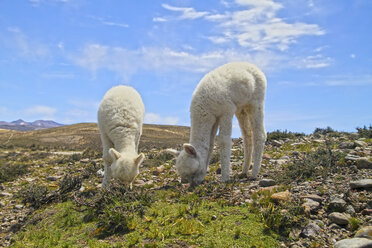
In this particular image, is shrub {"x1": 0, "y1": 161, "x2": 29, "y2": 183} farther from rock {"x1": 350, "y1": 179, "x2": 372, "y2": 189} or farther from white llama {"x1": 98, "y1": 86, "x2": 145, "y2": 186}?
rock {"x1": 350, "y1": 179, "x2": 372, "y2": 189}

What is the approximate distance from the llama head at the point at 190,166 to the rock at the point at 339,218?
382 centimetres

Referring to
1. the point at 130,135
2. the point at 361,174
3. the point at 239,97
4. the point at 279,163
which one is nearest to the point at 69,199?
the point at 130,135

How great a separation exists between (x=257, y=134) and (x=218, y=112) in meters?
1.88

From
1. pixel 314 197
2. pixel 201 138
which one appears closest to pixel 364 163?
pixel 314 197

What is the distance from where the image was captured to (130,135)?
927cm

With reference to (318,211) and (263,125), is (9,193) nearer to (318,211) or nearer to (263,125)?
(263,125)

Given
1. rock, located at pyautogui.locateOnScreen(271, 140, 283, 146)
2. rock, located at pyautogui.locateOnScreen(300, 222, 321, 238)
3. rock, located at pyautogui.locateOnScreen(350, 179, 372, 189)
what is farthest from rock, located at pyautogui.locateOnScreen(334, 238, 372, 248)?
rock, located at pyautogui.locateOnScreen(271, 140, 283, 146)

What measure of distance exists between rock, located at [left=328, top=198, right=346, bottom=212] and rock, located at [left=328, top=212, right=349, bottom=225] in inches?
14.1

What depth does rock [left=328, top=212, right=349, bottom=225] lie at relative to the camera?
555 centimetres

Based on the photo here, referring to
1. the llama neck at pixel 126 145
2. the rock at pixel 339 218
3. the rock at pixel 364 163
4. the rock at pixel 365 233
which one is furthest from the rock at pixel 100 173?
the rock at pixel 365 233

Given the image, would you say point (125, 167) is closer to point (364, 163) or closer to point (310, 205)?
point (310, 205)

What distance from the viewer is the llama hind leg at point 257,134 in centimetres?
984

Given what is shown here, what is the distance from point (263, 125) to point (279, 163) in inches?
102

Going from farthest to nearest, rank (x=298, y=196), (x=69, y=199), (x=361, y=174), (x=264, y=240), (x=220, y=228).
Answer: (x=69, y=199) → (x=361, y=174) → (x=298, y=196) → (x=220, y=228) → (x=264, y=240)
